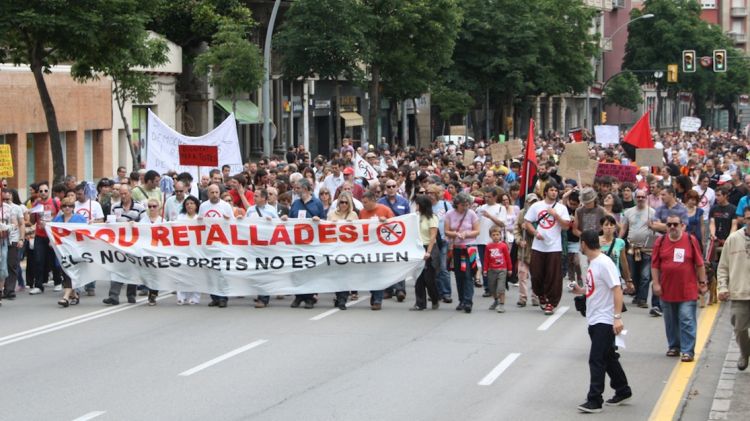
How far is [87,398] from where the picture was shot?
1159cm

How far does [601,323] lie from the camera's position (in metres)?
11.3

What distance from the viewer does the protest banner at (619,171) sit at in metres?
24.4

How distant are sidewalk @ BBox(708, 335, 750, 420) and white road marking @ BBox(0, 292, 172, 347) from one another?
24.5 feet

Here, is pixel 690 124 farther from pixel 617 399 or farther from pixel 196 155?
pixel 617 399

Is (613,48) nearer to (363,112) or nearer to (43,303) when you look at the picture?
(363,112)

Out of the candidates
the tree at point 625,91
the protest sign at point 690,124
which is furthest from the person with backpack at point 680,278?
the tree at point 625,91

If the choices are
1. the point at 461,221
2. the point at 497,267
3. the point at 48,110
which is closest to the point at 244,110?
the point at 48,110

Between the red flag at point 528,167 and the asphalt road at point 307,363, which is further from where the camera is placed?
the red flag at point 528,167

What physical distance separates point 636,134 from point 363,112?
115 feet

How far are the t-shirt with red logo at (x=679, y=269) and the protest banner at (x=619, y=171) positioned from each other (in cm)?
1072

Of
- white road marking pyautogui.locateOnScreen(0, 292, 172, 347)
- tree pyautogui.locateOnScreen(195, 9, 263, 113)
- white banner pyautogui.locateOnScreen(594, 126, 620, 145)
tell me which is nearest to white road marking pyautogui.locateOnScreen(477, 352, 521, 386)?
white road marking pyautogui.locateOnScreen(0, 292, 172, 347)

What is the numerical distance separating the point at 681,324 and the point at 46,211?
962cm

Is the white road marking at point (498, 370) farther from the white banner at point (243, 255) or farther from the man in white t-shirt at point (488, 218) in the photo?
the man in white t-shirt at point (488, 218)

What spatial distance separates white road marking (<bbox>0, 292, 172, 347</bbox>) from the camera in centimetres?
1509
